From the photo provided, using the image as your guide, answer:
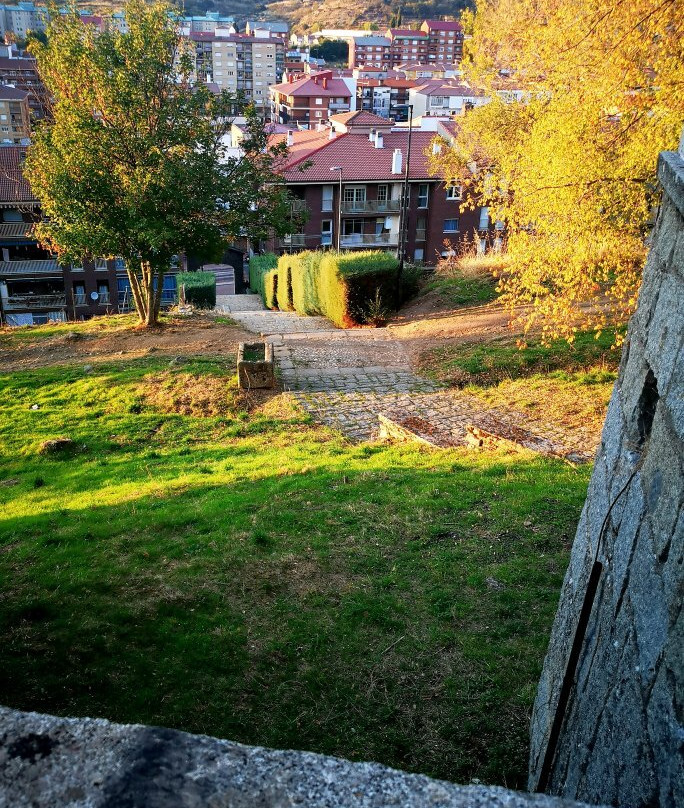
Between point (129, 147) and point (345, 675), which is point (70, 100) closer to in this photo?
point (129, 147)

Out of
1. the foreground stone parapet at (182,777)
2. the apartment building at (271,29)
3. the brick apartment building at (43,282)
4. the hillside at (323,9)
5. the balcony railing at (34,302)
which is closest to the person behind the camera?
the foreground stone parapet at (182,777)

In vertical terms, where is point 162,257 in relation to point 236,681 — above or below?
above

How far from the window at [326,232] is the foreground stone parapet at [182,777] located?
145 feet

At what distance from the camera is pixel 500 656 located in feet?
18.1

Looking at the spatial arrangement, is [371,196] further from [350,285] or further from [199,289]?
[350,285]

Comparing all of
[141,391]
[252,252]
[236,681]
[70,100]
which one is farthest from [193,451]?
[252,252]

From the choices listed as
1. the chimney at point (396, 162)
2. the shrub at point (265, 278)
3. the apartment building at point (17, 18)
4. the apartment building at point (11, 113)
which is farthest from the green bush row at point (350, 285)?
the apartment building at point (17, 18)

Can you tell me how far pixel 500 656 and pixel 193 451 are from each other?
698 cm

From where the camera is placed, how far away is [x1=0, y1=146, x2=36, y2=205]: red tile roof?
3693 centimetres

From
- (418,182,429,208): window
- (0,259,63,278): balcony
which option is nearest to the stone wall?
(418,182,429,208): window

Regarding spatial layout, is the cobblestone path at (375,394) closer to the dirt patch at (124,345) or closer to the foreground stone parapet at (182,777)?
the dirt patch at (124,345)

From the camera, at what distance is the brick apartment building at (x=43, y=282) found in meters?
40.1

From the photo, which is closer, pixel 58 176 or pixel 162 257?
pixel 58 176

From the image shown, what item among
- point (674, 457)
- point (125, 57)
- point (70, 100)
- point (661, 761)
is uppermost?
point (125, 57)
